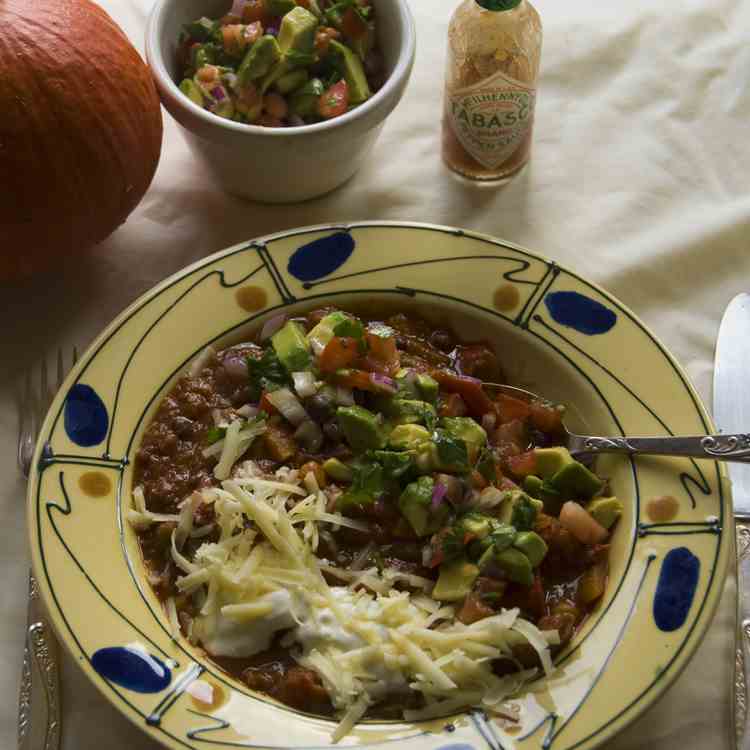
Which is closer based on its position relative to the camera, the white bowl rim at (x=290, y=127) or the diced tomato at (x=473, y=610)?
the diced tomato at (x=473, y=610)

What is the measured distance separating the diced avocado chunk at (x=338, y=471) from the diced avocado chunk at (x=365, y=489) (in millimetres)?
52

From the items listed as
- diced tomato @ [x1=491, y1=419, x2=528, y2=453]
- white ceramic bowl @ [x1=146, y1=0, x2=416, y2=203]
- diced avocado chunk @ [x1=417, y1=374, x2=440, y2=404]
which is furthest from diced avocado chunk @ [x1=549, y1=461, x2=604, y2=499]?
white ceramic bowl @ [x1=146, y1=0, x2=416, y2=203]

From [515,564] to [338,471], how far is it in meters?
0.49

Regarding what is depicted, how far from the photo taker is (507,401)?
2.70 metres

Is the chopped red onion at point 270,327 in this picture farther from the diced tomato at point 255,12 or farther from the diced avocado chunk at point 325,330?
the diced tomato at point 255,12

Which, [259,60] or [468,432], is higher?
[259,60]

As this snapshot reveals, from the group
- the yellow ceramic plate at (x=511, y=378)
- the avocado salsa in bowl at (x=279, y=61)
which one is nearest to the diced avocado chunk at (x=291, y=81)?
the avocado salsa in bowl at (x=279, y=61)

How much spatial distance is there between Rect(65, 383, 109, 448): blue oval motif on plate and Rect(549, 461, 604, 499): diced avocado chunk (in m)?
1.09

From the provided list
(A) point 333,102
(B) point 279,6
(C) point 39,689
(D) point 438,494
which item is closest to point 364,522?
(D) point 438,494

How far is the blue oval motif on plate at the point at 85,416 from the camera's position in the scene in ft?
8.15

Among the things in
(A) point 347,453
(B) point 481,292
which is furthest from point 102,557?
(B) point 481,292

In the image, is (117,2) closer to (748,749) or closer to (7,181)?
(7,181)

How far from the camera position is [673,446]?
7.93ft

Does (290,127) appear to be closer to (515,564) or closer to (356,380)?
(356,380)
